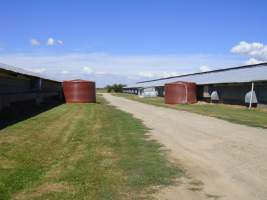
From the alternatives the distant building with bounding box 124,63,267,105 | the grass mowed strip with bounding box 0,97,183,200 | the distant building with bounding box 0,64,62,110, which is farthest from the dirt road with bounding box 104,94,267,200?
the distant building with bounding box 124,63,267,105

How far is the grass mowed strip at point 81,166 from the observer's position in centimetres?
711

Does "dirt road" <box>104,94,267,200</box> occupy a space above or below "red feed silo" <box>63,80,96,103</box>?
below

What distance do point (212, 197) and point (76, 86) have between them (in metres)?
36.2

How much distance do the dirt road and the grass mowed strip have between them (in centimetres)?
48

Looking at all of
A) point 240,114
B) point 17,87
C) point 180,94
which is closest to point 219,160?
point 240,114

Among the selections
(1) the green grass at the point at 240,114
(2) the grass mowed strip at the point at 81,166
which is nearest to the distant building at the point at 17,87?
(2) the grass mowed strip at the point at 81,166

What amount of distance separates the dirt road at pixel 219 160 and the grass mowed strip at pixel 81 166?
0.48 m

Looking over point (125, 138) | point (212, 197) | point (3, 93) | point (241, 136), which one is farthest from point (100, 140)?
point (3, 93)

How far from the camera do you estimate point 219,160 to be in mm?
9945

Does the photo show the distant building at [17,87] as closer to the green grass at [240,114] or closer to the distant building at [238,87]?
the green grass at [240,114]

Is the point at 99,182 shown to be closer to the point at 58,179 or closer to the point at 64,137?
the point at 58,179

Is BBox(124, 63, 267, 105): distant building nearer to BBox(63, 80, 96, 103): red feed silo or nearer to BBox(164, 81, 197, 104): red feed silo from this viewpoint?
BBox(164, 81, 197, 104): red feed silo

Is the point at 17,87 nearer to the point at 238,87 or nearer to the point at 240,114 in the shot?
the point at 240,114

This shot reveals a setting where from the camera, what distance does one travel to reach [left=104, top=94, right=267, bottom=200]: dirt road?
7070 mm
